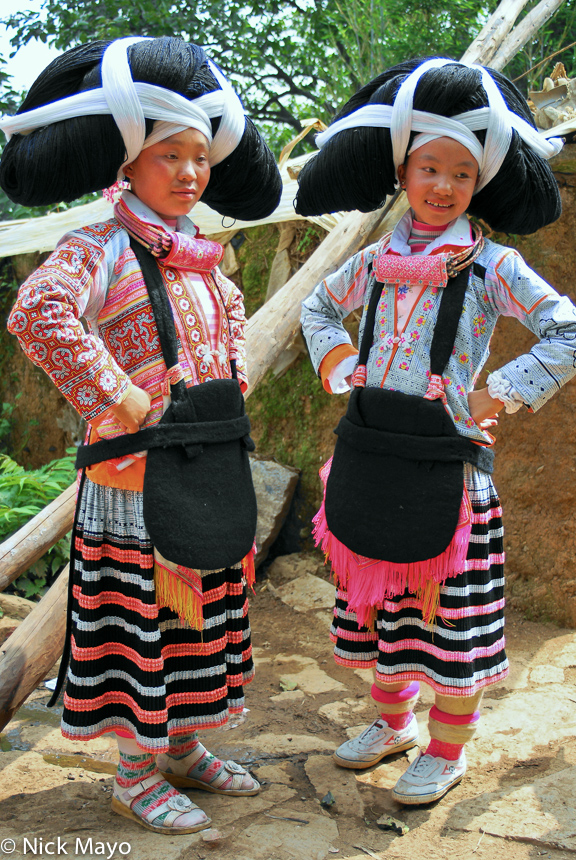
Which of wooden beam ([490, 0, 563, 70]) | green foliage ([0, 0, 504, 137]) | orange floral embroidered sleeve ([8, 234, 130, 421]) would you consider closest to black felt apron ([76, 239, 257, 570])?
Result: orange floral embroidered sleeve ([8, 234, 130, 421])

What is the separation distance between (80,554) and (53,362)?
51 centimetres

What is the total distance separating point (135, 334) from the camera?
1779mm

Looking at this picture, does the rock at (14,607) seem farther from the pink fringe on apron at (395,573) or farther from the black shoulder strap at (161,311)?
the black shoulder strap at (161,311)

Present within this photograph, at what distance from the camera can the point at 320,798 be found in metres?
2.07

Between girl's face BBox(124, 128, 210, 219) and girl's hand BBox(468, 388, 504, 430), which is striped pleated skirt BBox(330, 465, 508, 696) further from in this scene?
girl's face BBox(124, 128, 210, 219)

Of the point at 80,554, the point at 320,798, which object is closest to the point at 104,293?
the point at 80,554

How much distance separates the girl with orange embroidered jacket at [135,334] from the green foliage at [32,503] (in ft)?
6.10

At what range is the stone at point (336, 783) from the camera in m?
2.03

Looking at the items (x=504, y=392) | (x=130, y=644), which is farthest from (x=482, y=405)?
(x=130, y=644)

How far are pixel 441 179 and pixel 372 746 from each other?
1.63 m

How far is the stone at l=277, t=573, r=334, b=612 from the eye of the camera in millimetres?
3506

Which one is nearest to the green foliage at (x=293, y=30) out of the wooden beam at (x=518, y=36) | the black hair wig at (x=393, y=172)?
the wooden beam at (x=518, y=36)

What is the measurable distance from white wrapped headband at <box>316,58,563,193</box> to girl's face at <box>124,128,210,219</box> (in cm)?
44

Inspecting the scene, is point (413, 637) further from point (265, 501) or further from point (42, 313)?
point (265, 501)
